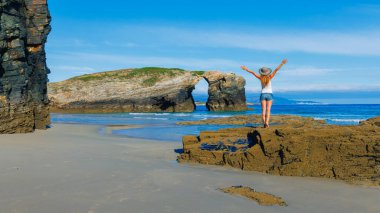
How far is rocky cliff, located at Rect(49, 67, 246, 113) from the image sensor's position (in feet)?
201

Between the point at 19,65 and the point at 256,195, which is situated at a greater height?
the point at 19,65

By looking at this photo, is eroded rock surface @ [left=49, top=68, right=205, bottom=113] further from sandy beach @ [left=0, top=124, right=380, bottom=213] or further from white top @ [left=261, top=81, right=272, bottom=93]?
sandy beach @ [left=0, top=124, right=380, bottom=213]

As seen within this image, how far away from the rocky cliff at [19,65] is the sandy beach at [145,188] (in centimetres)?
746

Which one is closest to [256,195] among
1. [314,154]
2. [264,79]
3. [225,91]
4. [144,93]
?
[314,154]

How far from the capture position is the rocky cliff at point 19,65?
623 inches

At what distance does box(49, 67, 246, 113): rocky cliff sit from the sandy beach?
51893 millimetres

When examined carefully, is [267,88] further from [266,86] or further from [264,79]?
[264,79]

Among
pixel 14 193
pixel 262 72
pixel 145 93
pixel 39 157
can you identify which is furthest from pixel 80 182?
pixel 145 93

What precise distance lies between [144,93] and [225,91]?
1455cm

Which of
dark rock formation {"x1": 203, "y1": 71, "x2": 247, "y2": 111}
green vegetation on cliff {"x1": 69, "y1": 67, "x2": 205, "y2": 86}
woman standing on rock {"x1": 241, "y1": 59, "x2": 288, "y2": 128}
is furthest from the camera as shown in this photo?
green vegetation on cliff {"x1": 69, "y1": 67, "x2": 205, "y2": 86}

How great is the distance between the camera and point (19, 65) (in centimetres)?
1662

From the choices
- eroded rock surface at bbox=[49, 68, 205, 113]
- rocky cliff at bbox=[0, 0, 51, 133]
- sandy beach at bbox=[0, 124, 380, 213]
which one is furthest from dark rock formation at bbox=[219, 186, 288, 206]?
eroded rock surface at bbox=[49, 68, 205, 113]

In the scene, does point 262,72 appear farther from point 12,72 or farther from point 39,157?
point 12,72

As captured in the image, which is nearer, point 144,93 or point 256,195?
point 256,195
